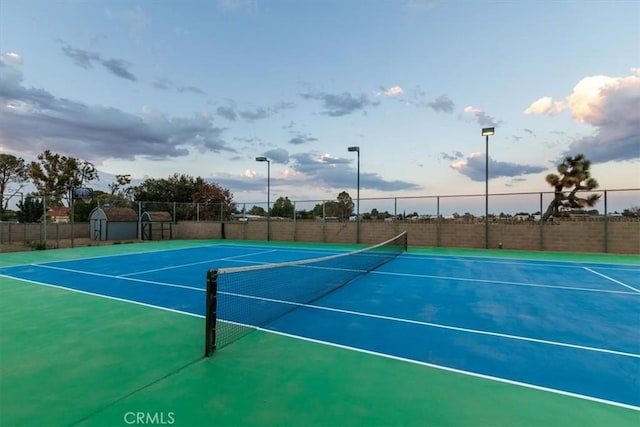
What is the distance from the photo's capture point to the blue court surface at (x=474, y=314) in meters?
3.81

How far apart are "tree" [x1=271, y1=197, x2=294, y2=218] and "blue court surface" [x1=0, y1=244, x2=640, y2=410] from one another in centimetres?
1288

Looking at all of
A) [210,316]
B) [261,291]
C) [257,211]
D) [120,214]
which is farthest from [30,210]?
[210,316]

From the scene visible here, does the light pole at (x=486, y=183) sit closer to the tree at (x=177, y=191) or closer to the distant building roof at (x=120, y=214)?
the distant building roof at (x=120, y=214)

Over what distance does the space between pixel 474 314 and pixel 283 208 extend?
63.2 feet

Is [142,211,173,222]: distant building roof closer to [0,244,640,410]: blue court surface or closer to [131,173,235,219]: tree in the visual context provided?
[0,244,640,410]: blue court surface

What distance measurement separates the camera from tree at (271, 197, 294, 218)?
78.7 ft

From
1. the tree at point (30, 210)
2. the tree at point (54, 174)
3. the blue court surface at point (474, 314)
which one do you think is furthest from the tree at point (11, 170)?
the blue court surface at point (474, 314)

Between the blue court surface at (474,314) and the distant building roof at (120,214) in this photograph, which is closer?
the blue court surface at (474,314)

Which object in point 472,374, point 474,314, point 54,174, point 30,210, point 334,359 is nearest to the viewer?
point 472,374

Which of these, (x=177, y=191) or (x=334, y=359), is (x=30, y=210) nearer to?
(x=177, y=191)

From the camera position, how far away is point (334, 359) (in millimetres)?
4016

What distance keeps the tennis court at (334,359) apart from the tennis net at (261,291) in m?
0.14

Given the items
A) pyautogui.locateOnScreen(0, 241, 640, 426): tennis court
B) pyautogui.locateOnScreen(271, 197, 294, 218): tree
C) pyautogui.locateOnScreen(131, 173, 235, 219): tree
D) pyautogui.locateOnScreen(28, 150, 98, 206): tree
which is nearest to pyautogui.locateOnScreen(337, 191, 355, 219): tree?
pyautogui.locateOnScreen(271, 197, 294, 218): tree

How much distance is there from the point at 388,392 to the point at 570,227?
1826 cm
